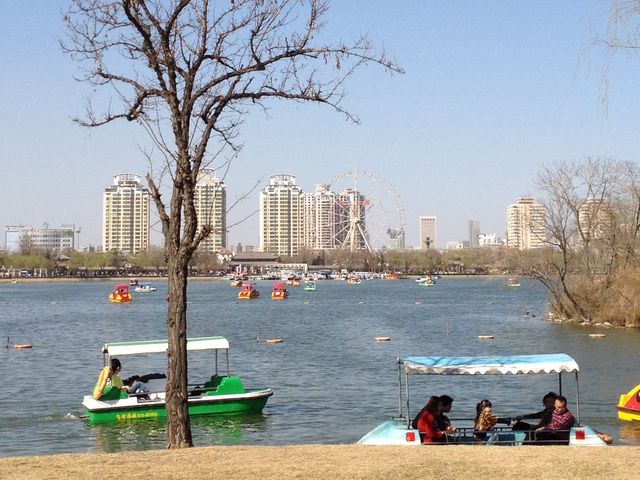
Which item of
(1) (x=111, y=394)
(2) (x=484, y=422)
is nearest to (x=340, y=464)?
(2) (x=484, y=422)

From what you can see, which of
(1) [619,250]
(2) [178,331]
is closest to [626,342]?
(1) [619,250]

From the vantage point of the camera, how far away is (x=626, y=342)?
47.8m

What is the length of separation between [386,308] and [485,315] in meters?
15.5

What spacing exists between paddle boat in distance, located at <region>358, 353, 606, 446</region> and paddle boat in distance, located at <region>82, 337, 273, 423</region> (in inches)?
317

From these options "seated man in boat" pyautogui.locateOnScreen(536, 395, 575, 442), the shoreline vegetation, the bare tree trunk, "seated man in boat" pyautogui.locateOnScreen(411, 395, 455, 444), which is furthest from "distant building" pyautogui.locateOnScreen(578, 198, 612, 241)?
the bare tree trunk

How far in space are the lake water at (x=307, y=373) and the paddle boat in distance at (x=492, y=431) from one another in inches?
176

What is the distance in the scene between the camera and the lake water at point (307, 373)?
24.4 m

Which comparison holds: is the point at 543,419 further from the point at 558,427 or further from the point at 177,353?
the point at 177,353

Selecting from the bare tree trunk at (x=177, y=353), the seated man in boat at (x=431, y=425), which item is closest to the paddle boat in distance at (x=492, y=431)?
the seated man in boat at (x=431, y=425)

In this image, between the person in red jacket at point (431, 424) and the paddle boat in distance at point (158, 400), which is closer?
the person in red jacket at point (431, 424)

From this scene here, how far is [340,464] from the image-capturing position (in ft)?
40.0

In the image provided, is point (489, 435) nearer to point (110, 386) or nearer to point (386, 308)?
point (110, 386)

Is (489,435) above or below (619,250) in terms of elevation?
below

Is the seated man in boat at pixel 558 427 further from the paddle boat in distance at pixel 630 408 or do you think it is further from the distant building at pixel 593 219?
the distant building at pixel 593 219
